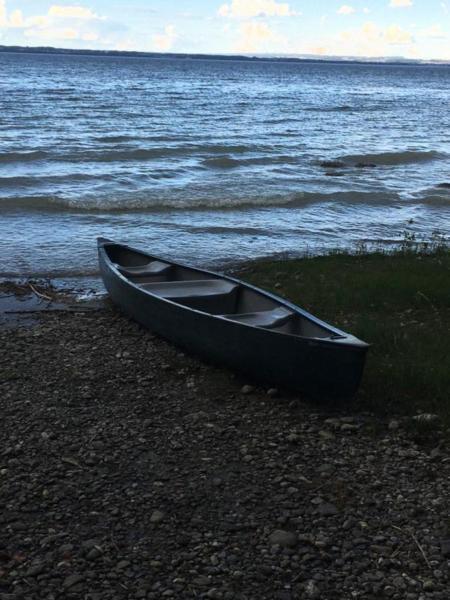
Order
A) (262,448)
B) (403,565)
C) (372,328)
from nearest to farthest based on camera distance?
(403,565)
(262,448)
(372,328)

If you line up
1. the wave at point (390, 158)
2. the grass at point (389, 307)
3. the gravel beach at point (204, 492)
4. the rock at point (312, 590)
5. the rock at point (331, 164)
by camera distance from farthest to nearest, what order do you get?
1. the wave at point (390, 158)
2. the rock at point (331, 164)
3. the grass at point (389, 307)
4. the gravel beach at point (204, 492)
5. the rock at point (312, 590)

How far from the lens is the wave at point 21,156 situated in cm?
2477

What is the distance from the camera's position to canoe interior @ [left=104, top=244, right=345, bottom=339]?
8.24 metres

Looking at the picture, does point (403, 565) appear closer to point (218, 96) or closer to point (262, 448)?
Answer: point (262, 448)

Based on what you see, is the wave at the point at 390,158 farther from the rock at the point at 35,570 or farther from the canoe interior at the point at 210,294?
the rock at the point at 35,570

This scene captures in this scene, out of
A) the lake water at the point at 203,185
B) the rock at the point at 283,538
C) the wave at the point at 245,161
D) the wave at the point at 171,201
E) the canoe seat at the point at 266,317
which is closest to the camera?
the rock at the point at 283,538

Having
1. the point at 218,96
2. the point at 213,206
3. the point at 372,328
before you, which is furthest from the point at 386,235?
the point at 218,96

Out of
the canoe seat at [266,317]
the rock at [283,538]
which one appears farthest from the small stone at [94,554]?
the canoe seat at [266,317]

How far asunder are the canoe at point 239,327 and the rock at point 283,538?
2210 mm

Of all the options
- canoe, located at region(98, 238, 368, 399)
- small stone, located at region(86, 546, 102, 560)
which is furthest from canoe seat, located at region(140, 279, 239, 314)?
small stone, located at region(86, 546, 102, 560)

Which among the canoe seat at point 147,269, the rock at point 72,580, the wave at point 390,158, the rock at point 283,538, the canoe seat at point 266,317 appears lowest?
the rock at point 72,580

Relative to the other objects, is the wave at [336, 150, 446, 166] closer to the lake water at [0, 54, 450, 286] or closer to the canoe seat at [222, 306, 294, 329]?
the lake water at [0, 54, 450, 286]

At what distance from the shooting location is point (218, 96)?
6475 cm

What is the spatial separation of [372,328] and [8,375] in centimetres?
432
